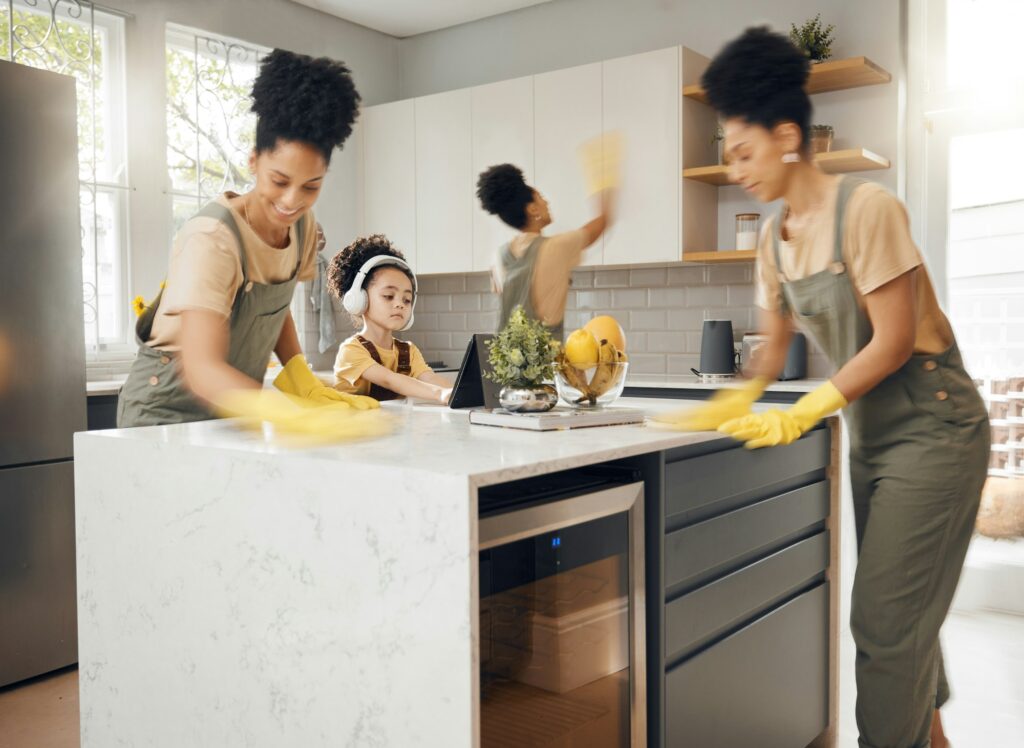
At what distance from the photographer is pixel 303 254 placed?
2305mm

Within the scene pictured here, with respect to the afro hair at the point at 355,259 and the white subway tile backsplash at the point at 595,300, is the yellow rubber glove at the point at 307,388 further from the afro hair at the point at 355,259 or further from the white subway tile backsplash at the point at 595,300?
the white subway tile backsplash at the point at 595,300

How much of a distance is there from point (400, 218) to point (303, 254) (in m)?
2.90

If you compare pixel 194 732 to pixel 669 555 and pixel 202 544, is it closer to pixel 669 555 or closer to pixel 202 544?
pixel 202 544

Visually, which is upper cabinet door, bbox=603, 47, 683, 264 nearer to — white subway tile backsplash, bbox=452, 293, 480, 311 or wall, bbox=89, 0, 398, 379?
white subway tile backsplash, bbox=452, 293, 480, 311

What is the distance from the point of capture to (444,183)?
4988 mm

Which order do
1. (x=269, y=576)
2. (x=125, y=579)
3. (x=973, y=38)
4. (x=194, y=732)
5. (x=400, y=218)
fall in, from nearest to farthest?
1. (x=269, y=576)
2. (x=194, y=732)
3. (x=125, y=579)
4. (x=973, y=38)
5. (x=400, y=218)

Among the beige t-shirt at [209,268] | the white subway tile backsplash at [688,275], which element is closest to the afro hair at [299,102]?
the beige t-shirt at [209,268]

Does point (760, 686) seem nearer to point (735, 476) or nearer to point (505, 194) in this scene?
point (735, 476)

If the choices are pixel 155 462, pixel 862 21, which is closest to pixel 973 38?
pixel 862 21

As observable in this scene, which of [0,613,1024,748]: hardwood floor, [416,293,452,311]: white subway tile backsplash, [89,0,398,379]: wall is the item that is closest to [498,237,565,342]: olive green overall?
[0,613,1024,748]: hardwood floor

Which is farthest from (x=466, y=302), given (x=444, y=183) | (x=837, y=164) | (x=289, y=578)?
(x=289, y=578)

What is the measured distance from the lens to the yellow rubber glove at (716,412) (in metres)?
1.95

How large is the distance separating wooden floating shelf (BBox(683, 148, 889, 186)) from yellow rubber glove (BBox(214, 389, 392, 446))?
2298 millimetres

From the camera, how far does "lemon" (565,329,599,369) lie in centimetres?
205
